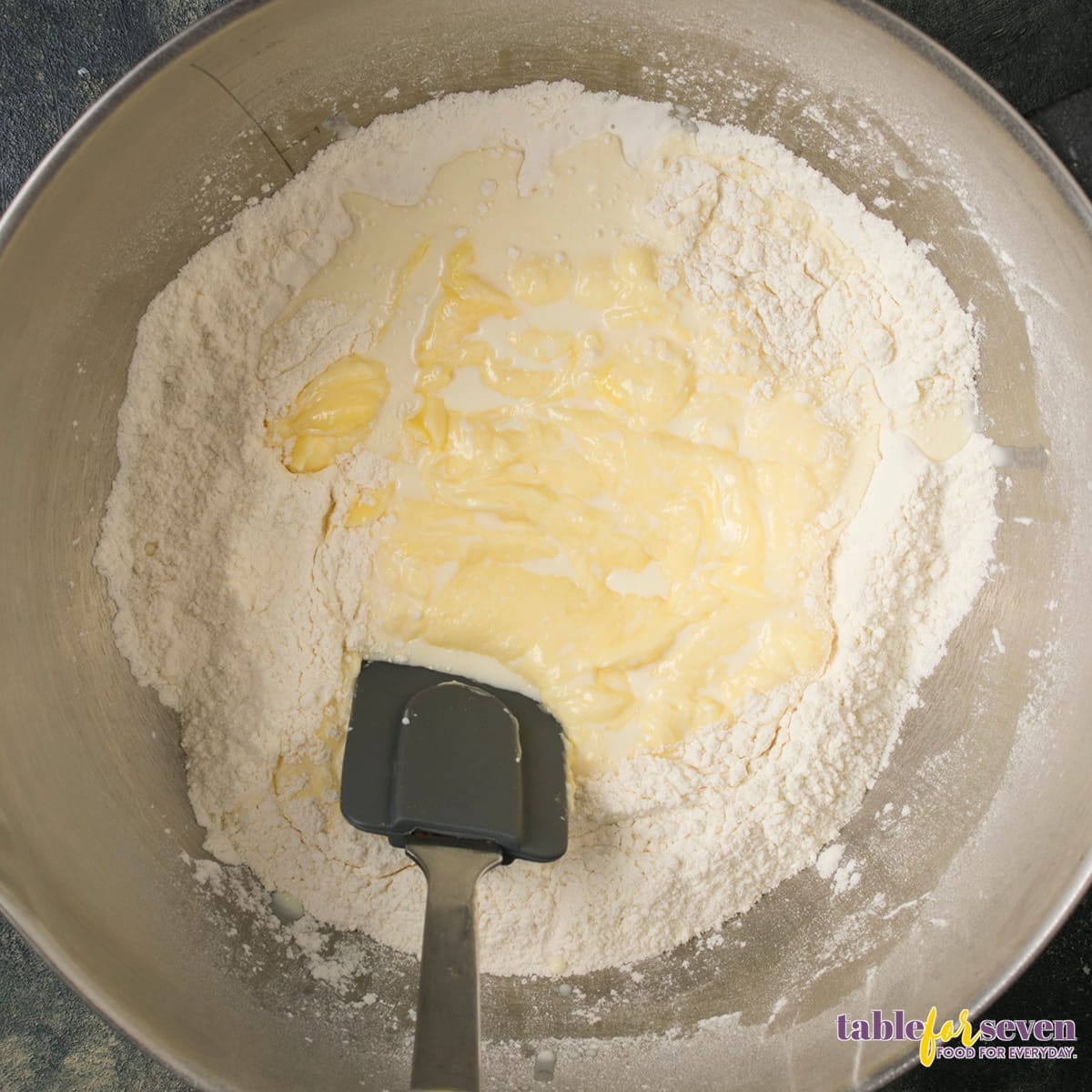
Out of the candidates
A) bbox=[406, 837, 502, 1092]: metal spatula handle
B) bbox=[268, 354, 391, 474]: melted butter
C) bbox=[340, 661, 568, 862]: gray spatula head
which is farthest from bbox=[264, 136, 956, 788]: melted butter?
bbox=[406, 837, 502, 1092]: metal spatula handle

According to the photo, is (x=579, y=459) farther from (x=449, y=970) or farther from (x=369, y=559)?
(x=449, y=970)

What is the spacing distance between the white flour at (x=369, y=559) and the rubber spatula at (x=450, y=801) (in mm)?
176

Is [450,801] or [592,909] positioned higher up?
[450,801]

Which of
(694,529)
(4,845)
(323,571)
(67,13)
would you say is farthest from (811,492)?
(67,13)

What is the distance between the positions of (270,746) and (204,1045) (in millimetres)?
495

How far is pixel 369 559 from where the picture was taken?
183 centimetres

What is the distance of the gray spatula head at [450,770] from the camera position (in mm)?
1559

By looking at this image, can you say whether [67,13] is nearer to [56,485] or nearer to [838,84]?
[56,485]

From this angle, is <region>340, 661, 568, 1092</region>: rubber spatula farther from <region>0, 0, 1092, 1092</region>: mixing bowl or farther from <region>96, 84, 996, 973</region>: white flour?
<region>0, 0, 1092, 1092</region>: mixing bowl

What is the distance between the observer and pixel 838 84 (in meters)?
1.72

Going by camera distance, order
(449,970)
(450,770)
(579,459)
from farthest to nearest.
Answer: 1. (579,459)
2. (450,770)
3. (449,970)

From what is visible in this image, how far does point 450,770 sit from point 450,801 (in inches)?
2.0

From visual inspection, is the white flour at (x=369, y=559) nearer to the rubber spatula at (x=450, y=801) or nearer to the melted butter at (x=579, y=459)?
the melted butter at (x=579, y=459)

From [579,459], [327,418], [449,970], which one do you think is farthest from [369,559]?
[449,970]
